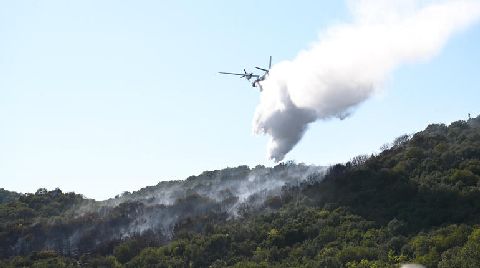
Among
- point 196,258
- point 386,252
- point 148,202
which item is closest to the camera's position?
point 386,252

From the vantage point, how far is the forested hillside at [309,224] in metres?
56.4

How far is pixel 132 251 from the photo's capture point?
79875mm

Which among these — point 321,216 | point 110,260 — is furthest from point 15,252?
point 321,216

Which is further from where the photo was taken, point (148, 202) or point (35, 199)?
point (35, 199)

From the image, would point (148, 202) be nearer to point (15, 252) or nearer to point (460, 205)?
point (15, 252)

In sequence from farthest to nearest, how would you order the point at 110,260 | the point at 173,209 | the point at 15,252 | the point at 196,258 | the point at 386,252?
the point at 173,209 < the point at 15,252 < the point at 110,260 < the point at 196,258 < the point at 386,252

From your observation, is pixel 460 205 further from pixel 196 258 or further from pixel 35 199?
pixel 35 199

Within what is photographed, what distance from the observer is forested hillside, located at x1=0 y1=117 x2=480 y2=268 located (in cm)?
5644

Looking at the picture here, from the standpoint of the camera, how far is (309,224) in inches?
2842

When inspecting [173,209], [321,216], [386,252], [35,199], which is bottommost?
[386,252]

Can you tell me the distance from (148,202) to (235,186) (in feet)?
66.1

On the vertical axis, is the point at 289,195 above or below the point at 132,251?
above

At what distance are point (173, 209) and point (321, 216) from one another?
41.7 m

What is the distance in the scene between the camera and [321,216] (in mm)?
73938
